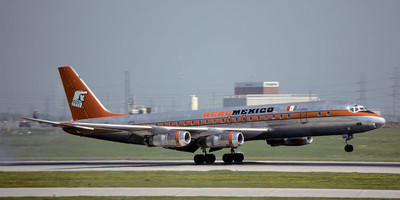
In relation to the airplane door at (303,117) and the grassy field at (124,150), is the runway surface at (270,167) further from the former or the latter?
the grassy field at (124,150)

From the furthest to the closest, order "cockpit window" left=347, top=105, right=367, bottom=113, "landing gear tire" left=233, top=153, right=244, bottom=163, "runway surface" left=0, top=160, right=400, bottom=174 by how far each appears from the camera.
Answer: "landing gear tire" left=233, top=153, right=244, bottom=163 → "cockpit window" left=347, top=105, right=367, bottom=113 → "runway surface" left=0, top=160, right=400, bottom=174

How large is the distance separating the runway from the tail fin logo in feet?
89.4

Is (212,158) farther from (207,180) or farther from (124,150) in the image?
(207,180)

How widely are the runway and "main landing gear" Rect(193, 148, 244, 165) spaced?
1966 centimetres

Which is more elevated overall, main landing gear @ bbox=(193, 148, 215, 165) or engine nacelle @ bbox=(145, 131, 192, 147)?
engine nacelle @ bbox=(145, 131, 192, 147)

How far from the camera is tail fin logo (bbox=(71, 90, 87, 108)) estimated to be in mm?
54375

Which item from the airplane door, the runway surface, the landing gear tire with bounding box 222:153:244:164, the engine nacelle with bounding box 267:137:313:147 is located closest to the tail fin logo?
the runway surface

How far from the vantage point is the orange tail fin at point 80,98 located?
178ft

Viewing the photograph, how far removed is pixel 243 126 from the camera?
153 feet

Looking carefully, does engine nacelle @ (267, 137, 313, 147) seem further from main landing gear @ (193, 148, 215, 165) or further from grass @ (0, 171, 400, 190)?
grass @ (0, 171, 400, 190)

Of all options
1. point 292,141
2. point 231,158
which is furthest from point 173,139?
point 292,141

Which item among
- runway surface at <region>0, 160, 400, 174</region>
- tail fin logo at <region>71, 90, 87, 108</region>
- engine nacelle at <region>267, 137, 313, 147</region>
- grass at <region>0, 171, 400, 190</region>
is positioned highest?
tail fin logo at <region>71, 90, 87, 108</region>

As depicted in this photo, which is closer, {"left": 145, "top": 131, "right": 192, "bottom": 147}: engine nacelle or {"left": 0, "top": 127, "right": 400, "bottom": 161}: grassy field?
{"left": 145, "top": 131, "right": 192, "bottom": 147}: engine nacelle

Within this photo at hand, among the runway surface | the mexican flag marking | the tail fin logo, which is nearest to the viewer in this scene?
the runway surface
